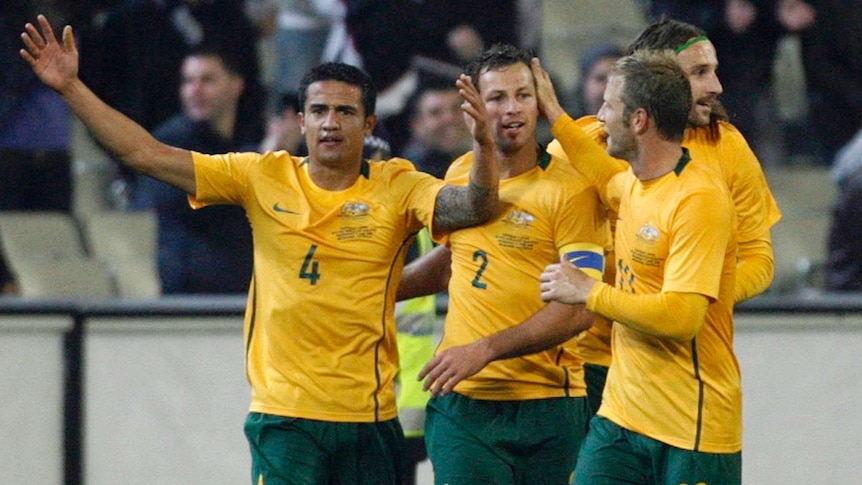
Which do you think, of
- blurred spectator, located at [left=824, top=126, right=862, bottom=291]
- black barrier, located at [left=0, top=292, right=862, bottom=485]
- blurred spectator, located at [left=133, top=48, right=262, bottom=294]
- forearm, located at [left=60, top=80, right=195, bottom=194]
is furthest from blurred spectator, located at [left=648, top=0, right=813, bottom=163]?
forearm, located at [left=60, top=80, right=195, bottom=194]

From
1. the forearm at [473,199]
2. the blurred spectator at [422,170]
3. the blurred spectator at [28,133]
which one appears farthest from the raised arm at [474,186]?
the blurred spectator at [28,133]

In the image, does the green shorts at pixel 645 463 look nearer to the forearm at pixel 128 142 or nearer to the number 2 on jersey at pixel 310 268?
the number 2 on jersey at pixel 310 268

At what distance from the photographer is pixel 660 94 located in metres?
5.17

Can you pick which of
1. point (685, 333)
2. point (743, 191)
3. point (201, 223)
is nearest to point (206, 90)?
point (201, 223)

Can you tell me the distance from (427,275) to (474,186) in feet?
2.33

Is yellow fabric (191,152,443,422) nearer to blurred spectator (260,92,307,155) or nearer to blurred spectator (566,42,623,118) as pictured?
blurred spectator (260,92,307,155)

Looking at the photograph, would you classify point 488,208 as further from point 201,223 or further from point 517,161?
point 201,223

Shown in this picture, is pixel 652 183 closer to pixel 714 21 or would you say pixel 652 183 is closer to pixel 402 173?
pixel 402 173

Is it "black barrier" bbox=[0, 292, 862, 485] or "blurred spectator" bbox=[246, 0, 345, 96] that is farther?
"blurred spectator" bbox=[246, 0, 345, 96]

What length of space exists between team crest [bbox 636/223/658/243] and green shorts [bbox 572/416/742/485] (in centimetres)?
61

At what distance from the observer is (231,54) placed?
378 inches

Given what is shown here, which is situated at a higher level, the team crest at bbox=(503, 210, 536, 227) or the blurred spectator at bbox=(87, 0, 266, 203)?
the blurred spectator at bbox=(87, 0, 266, 203)

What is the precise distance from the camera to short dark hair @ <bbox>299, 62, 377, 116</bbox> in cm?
573

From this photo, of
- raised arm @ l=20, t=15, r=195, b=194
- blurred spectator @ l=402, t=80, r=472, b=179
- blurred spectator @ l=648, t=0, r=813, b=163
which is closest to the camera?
raised arm @ l=20, t=15, r=195, b=194
